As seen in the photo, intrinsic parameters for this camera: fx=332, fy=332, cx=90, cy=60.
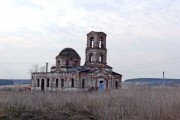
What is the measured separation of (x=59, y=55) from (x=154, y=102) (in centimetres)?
4083

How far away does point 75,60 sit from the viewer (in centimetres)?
5194

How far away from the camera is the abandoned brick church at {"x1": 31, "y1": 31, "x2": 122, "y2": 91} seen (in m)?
48.1

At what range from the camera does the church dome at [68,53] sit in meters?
51.2

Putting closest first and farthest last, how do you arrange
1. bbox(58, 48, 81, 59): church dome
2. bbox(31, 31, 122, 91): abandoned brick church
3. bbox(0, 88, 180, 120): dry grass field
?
bbox(0, 88, 180, 120): dry grass field < bbox(31, 31, 122, 91): abandoned brick church < bbox(58, 48, 81, 59): church dome

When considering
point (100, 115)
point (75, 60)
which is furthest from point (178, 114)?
point (75, 60)

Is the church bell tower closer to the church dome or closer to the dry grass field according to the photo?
the church dome

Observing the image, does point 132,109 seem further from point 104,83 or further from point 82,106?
point 104,83

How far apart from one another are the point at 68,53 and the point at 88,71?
520 cm

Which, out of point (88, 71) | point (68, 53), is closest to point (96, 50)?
point (88, 71)

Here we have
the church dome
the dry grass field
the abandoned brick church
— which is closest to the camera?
the dry grass field

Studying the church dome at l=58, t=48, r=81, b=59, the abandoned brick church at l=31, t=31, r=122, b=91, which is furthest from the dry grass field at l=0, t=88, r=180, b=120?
the church dome at l=58, t=48, r=81, b=59

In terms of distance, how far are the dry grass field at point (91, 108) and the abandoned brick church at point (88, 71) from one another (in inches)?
1292

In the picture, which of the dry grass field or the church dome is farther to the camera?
the church dome

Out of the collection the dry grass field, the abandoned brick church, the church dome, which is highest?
the church dome
